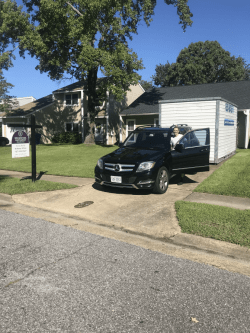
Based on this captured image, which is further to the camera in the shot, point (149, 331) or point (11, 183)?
point (11, 183)

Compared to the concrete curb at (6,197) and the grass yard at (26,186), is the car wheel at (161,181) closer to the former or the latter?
the grass yard at (26,186)

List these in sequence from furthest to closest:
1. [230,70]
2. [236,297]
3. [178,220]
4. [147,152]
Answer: [230,70] → [147,152] → [178,220] → [236,297]

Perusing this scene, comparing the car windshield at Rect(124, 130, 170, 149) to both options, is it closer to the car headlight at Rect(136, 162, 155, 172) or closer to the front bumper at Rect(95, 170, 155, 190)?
the car headlight at Rect(136, 162, 155, 172)

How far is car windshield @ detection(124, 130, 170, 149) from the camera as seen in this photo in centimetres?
887

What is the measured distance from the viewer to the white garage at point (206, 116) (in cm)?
1273

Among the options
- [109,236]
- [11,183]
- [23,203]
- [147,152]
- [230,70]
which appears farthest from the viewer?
[230,70]

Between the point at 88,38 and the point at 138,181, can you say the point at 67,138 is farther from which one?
the point at 138,181

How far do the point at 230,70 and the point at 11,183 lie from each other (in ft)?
144

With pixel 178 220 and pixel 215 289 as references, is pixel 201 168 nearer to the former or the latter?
pixel 178 220

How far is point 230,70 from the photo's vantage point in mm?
45031

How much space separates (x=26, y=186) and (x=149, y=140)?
13.6 feet

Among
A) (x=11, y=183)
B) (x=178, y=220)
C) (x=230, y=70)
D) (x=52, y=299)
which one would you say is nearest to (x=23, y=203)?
(x=11, y=183)

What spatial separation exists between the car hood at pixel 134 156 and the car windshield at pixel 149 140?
360 mm

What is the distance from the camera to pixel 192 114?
13188 millimetres
